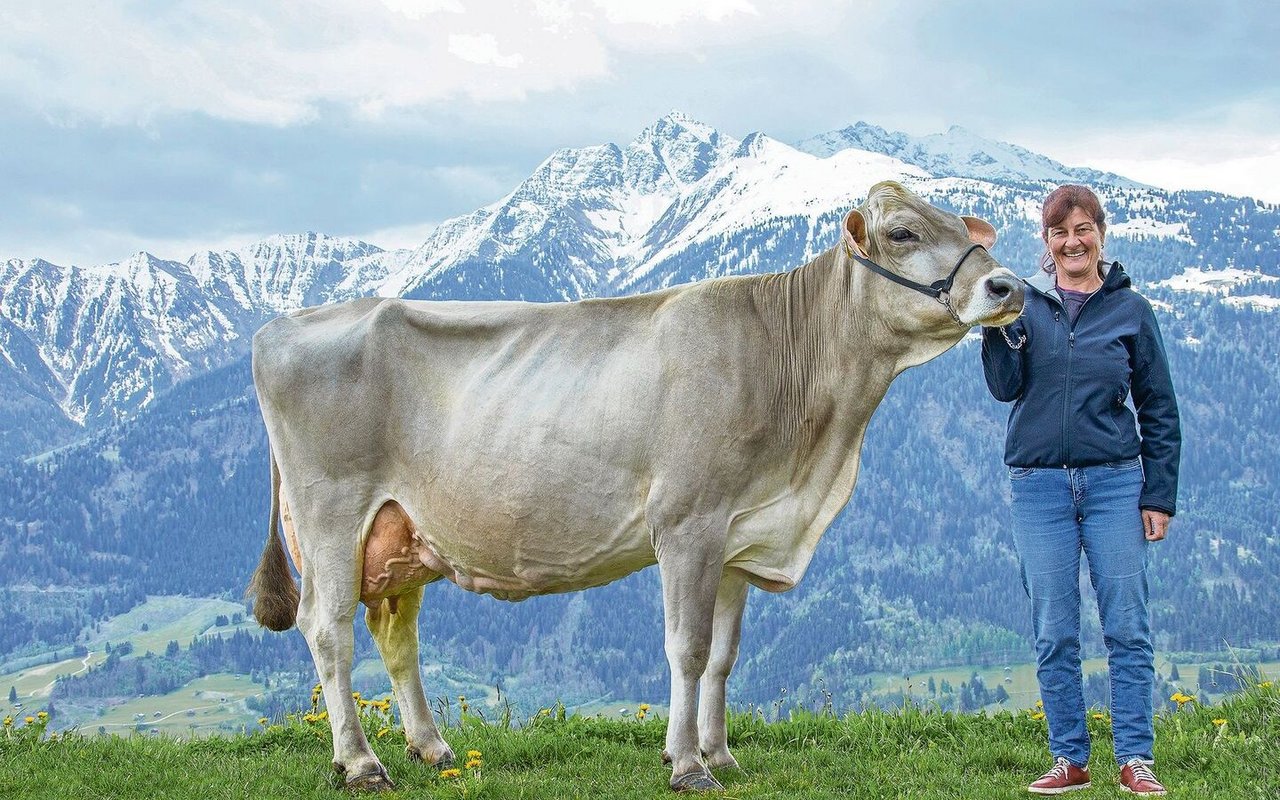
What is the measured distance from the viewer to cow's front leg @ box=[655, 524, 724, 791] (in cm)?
735

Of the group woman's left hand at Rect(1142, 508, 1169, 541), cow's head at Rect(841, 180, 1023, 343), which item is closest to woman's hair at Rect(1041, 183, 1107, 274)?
cow's head at Rect(841, 180, 1023, 343)

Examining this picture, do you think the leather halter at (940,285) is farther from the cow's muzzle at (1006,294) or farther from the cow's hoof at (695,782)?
the cow's hoof at (695,782)

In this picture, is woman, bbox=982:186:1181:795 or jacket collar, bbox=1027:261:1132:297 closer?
woman, bbox=982:186:1181:795

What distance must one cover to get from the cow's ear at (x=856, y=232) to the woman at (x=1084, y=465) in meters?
1.00

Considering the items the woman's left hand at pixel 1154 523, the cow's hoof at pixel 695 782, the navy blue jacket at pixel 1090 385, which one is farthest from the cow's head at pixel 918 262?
the cow's hoof at pixel 695 782

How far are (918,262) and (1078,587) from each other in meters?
2.16

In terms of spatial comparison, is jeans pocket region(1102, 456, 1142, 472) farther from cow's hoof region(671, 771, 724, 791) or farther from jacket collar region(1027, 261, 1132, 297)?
cow's hoof region(671, 771, 724, 791)

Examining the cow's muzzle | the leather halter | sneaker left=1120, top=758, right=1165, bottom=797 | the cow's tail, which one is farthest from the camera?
the cow's tail

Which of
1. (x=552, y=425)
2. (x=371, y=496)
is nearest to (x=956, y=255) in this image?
(x=552, y=425)

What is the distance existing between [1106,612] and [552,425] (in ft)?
11.8

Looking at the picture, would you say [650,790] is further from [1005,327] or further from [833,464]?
[1005,327]

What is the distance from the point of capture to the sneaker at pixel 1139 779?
6.70 metres

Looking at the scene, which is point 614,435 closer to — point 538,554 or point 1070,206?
point 538,554

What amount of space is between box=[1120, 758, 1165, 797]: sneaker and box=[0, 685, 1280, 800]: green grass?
108mm
